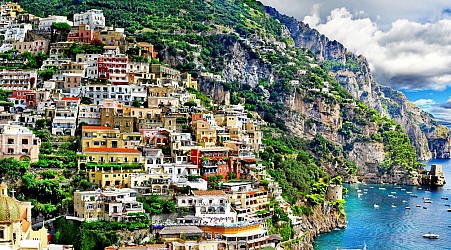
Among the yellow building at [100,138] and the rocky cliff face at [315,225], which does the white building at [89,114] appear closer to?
the yellow building at [100,138]

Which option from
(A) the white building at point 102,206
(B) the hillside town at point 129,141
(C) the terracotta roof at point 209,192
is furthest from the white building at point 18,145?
(C) the terracotta roof at point 209,192

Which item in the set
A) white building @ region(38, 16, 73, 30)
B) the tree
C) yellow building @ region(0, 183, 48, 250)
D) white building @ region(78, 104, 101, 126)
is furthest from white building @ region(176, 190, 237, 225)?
white building @ region(38, 16, 73, 30)

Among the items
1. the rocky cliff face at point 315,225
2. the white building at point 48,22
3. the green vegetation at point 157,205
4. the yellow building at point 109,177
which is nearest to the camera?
the green vegetation at point 157,205

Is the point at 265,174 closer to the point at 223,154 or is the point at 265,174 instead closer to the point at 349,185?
the point at 223,154

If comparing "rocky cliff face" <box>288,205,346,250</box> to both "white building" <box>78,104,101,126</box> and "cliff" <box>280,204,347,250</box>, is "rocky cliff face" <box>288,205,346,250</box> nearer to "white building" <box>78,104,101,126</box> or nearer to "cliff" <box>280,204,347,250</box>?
"cliff" <box>280,204,347,250</box>

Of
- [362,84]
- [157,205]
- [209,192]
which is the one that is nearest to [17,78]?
[157,205]

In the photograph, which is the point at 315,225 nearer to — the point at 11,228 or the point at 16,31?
the point at 11,228

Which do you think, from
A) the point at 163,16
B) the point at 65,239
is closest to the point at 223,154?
the point at 65,239
